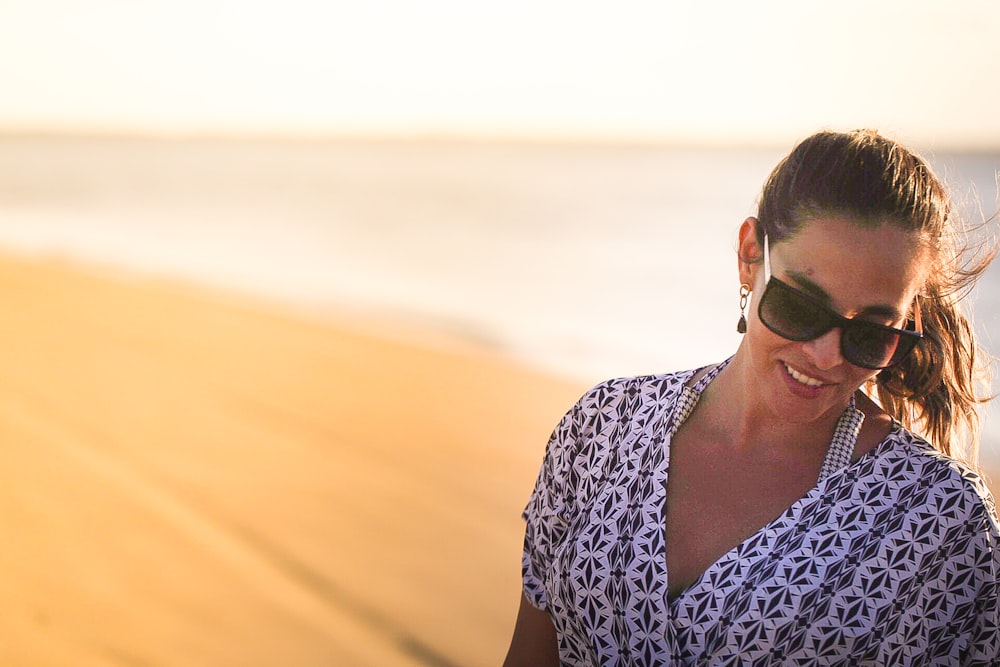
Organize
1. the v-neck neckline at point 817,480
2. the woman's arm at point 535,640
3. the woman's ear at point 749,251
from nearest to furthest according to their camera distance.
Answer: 1. the v-neck neckline at point 817,480
2. the woman's ear at point 749,251
3. the woman's arm at point 535,640

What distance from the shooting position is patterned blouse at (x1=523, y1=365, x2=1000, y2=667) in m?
1.69

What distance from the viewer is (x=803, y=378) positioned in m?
1.95

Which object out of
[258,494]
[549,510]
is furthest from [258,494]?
[549,510]

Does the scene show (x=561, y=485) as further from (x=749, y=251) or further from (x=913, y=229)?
(x=913, y=229)

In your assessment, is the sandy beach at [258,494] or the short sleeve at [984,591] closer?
the short sleeve at [984,591]

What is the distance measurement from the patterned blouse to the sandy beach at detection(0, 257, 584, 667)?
2558mm

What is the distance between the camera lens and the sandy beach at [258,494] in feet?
14.3

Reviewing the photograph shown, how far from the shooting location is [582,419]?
2213 millimetres

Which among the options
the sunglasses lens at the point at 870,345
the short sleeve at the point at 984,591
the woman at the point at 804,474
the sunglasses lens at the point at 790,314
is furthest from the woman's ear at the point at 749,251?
the short sleeve at the point at 984,591

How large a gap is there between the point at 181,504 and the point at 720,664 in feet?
15.0

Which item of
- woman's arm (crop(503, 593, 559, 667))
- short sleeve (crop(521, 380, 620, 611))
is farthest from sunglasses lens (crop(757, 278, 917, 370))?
woman's arm (crop(503, 593, 559, 667))

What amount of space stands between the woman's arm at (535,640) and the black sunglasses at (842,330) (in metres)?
0.91

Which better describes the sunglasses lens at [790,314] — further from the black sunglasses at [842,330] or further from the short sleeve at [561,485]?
the short sleeve at [561,485]

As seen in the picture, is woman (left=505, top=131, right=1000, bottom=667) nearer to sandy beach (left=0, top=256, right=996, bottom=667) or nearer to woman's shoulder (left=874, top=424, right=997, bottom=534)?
woman's shoulder (left=874, top=424, right=997, bottom=534)
